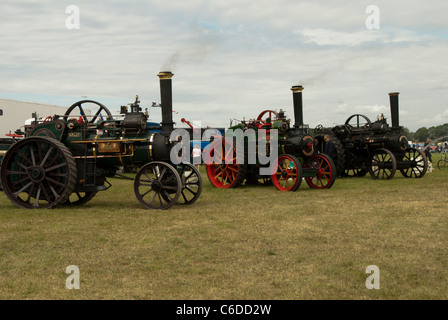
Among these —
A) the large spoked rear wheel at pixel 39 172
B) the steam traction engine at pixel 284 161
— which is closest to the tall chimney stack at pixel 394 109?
the steam traction engine at pixel 284 161

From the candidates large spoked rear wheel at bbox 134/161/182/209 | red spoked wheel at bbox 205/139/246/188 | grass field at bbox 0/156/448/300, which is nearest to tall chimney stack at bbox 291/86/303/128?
red spoked wheel at bbox 205/139/246/188

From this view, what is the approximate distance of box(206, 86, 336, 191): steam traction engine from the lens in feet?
36.2

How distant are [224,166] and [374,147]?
5.03 meters

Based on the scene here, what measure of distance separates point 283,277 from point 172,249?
1.42 metres

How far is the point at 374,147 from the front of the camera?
14.4 m

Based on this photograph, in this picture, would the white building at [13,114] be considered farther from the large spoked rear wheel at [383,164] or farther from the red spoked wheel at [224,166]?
the large spoked rear wheel at [383,164]

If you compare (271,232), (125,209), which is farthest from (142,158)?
(271,232)

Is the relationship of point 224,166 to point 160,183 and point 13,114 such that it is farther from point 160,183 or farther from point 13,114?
point 13,114

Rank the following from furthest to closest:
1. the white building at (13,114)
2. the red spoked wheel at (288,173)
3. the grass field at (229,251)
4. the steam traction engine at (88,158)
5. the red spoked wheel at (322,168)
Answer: the white building at (13,114) < the red spoked wheel at (322,168) < the red spoked wheel at (288,173) < the steam traction engine at (88,158) < the grass field at (229,251)

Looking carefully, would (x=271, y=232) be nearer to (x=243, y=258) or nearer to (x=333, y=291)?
(x=243, y=258)

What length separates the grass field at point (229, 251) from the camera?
12.1 feet

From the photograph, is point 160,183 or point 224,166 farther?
point 224,166

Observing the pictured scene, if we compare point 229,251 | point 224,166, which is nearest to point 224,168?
point 224,166

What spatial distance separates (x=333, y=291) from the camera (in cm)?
362
